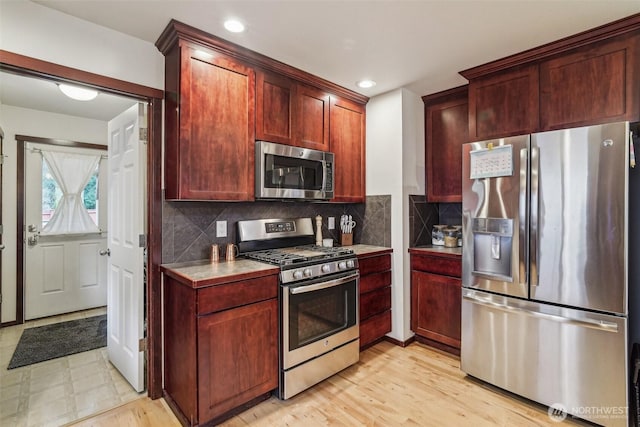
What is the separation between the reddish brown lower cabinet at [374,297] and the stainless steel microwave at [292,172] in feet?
2.37

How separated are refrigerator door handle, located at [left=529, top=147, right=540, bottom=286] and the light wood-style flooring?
87 centimetres

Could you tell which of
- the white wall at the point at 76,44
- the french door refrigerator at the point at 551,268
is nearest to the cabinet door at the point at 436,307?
the french door refrigerator at the point at 551,268

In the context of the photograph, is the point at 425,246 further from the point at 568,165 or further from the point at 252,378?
the point at 252,378

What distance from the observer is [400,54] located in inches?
93.9

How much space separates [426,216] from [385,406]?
186 cm

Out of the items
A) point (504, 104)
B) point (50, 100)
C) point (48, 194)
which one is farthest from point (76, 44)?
point (504, 104)

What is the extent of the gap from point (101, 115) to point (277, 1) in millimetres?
3247

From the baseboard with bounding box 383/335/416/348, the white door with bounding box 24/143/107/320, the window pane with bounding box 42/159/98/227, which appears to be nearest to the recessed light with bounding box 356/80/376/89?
the baseboard with bounding box 383/335/416/348

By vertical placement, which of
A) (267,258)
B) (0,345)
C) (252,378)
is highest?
(267,258)

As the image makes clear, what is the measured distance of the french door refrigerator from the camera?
1825 millimetres

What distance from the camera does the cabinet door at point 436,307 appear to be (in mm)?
2793

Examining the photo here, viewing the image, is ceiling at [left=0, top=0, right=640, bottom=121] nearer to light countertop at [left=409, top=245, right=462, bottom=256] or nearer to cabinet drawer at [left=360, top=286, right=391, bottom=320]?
light countertop at [left=409, top=245, right=462, bottom=256]

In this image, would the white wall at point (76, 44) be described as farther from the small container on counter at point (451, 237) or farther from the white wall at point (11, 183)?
the small container on counter at point (451, 237)

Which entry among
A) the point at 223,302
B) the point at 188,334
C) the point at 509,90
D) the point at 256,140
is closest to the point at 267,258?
the point at 223,302
